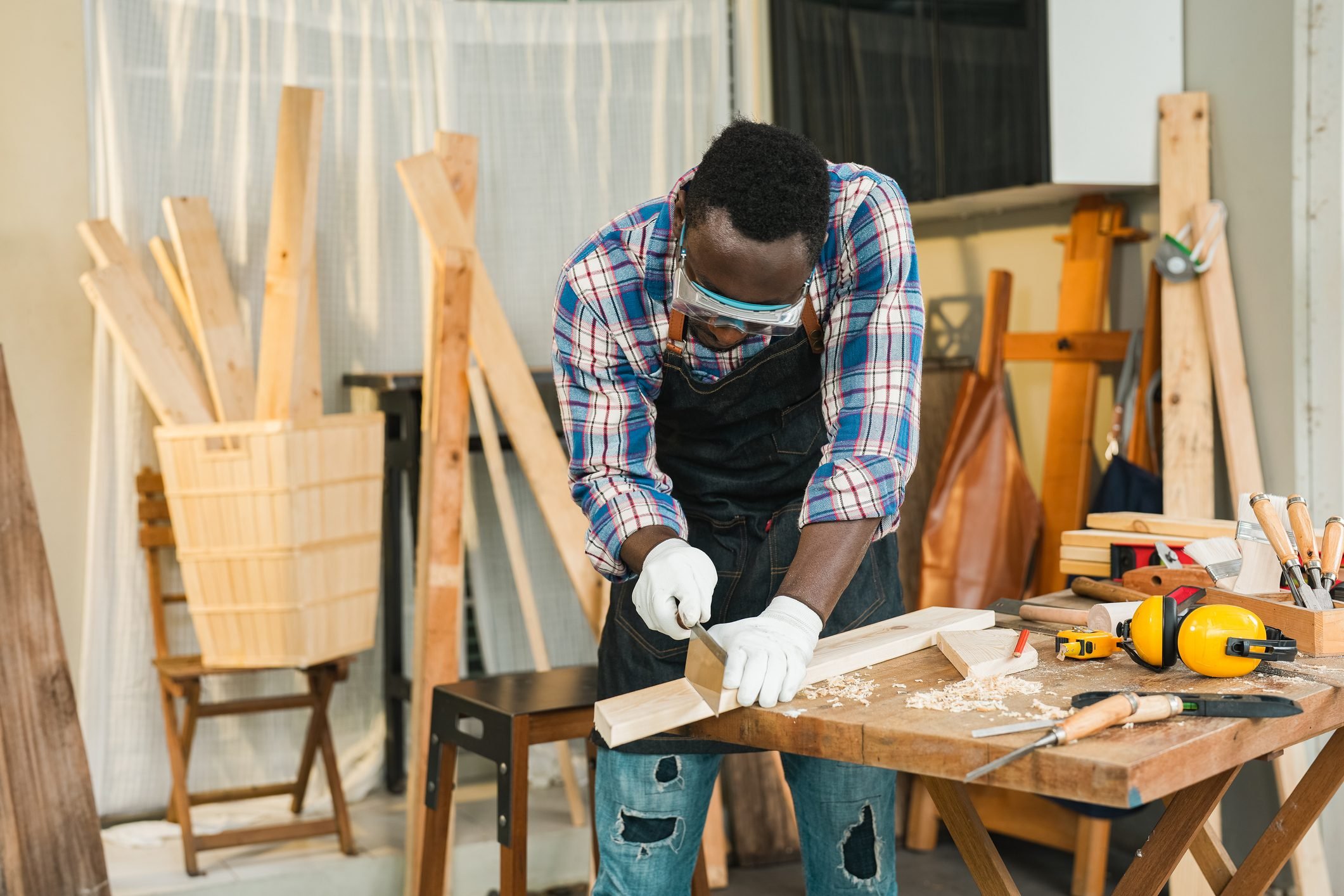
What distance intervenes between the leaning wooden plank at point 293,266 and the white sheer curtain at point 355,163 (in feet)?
0.76

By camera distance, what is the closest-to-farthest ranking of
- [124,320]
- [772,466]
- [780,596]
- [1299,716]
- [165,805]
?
[1299,716] < [780,596] < [772,466] < [124,320] < [165,805]

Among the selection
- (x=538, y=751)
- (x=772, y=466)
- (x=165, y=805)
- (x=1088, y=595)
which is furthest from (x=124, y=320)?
(x=1088, y=595)

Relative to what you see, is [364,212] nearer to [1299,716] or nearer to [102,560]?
[102,560]

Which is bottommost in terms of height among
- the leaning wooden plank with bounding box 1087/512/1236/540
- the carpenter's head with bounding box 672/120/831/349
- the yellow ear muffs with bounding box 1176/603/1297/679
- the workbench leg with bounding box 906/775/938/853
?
the workbench leg with bounding box 906/775/938/853

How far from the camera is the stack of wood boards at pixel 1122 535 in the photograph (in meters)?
2.07

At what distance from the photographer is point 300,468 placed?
2.97 meters

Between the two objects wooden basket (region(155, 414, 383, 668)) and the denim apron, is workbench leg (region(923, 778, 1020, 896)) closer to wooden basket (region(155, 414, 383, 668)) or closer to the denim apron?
the denim apron

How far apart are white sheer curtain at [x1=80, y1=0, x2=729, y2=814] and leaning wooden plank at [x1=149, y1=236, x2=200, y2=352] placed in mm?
71

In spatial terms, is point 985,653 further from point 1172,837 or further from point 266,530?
point 266,530

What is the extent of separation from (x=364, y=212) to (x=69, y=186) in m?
0.78

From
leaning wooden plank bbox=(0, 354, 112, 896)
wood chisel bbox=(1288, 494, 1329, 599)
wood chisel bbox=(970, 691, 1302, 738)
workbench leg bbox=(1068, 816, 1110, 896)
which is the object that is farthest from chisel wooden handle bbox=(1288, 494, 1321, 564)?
leaning wooden plank bbox=(0, 354, 112, 896)

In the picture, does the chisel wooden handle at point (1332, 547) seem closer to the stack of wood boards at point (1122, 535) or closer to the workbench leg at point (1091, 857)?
the stack of wood boards at point (1122, 535)

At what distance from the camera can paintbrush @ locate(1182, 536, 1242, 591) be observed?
1.80 m

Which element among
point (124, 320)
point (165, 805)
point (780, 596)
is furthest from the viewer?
point (165, 805)
